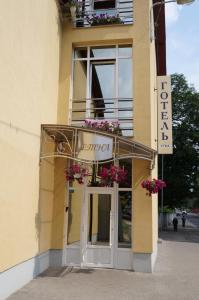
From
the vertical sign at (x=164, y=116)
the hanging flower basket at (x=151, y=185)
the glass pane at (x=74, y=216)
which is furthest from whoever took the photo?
the vertical sign at (x=164, y=116)

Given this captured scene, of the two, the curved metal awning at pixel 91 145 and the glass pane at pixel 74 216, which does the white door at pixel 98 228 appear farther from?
the curved metal awning at pixel 91 145

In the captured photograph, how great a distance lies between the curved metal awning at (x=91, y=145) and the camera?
9.96 meters

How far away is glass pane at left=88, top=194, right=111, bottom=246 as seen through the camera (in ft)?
35.8

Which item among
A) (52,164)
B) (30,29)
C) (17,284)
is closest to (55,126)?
(52,164)

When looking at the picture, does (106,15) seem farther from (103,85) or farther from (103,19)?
(103,85)

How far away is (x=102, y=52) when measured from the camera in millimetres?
12055

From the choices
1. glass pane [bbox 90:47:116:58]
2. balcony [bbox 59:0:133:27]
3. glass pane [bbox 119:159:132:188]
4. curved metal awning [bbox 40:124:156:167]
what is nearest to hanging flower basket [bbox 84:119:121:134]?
curved metal awning [bbox 40:124:156:167]

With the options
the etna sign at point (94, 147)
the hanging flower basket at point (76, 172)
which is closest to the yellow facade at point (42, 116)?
the hanging flower basket at point (76, 172)

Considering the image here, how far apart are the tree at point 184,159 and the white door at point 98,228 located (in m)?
21.6

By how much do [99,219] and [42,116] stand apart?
11.4 feet

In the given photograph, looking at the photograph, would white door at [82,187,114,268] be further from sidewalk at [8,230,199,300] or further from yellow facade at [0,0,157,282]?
sidewalk at [8,230,199,300]

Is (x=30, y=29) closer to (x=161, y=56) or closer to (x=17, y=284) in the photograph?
(x=17, y=284)

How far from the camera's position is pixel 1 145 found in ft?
24.6

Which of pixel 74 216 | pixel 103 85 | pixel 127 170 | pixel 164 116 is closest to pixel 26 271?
pixel 74 216
